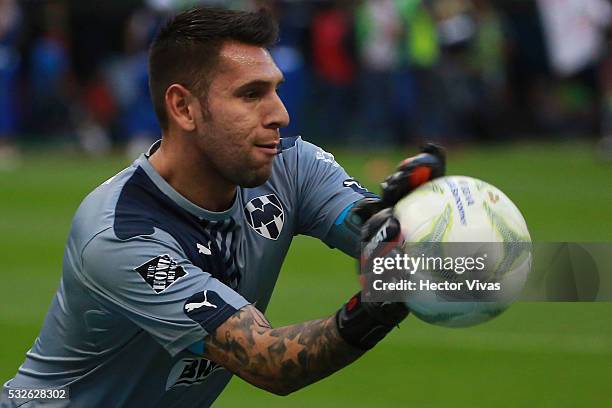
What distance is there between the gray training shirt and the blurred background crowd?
14934 millimetres

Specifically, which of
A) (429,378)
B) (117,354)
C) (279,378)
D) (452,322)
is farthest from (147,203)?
(429,378)

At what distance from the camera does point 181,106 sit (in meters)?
4.67

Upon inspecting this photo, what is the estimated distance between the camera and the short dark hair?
4.55 m

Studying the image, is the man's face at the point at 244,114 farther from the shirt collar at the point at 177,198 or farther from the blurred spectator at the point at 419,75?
the blurred spectator at the point at 419,75

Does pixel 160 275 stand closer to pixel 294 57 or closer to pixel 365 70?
pixel 294 57

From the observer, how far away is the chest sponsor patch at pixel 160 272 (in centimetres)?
A: 430

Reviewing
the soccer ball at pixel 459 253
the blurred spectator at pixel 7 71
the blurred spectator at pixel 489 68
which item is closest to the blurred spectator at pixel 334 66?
the blurred spectator at pixel 489 68

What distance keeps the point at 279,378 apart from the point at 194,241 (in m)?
0.68

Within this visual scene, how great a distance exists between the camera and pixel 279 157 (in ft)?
16.5

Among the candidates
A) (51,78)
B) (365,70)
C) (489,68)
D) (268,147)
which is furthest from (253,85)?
(51,78)

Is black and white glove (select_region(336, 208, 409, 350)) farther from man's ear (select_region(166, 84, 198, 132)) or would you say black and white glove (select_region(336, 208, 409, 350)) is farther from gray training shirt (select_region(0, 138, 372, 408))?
man's ear (select_region(166, 84, 198, 132))

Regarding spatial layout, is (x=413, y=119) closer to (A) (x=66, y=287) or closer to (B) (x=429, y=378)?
(B) (x=429, y=378)

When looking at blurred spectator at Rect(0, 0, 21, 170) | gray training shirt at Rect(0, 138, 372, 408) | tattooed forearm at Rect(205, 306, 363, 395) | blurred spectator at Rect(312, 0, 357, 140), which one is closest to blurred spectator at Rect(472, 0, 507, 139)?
blurred spectator at Rect(312, 0, 357, 140)

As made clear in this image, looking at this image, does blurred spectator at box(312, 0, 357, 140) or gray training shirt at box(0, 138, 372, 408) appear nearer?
gray training shirt at box(0, 138, 372, 408)
